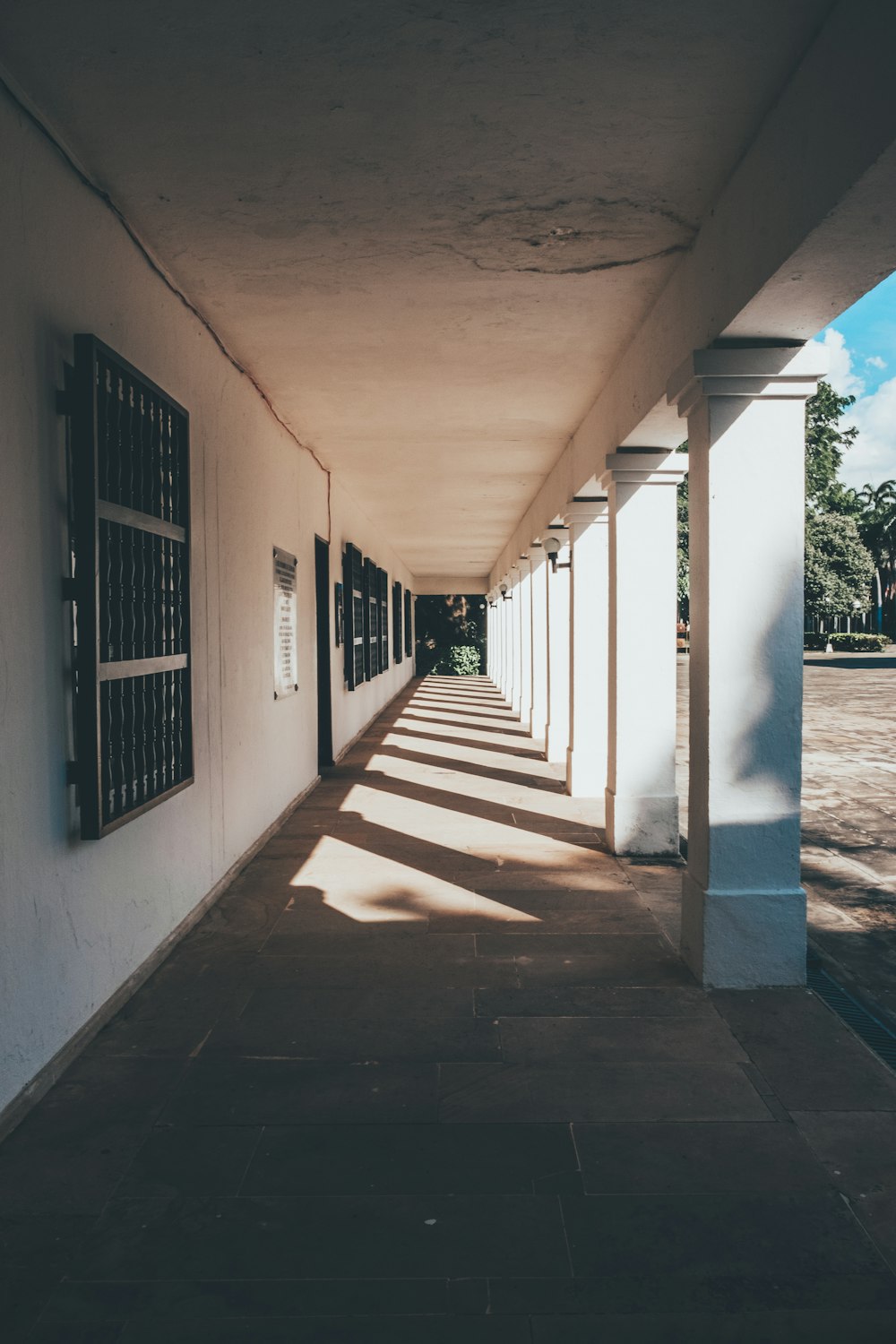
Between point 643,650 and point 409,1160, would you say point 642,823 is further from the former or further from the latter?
point 409,1160

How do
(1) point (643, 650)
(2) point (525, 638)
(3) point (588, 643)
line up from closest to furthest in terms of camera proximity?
(1) point (643, 650) → (3) point (588, 643) → (2) point (525, 638)

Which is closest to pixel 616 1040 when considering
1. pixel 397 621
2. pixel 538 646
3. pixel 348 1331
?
pixel 348 1331

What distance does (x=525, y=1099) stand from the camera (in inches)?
112

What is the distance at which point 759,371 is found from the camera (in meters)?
3.65

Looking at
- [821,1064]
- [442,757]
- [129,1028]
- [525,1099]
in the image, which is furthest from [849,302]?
[442,757]

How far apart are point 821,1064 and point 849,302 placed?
2.52 m

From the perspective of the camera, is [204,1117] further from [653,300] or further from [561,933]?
[653,300]

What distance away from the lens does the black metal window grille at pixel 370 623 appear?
12430 millimetres

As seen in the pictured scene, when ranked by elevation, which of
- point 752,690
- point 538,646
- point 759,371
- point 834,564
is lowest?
point 752,690

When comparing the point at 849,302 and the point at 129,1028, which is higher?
the point at 849,302

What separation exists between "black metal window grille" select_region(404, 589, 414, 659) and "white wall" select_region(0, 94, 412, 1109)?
59.0 ft

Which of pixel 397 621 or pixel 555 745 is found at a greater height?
pixel 397 621

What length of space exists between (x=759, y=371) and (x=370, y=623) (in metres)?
9.71

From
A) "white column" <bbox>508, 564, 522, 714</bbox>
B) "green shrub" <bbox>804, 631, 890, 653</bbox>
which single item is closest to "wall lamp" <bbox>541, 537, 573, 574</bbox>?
"white column" <bbox>508, 564, 522, 714</bbox>
